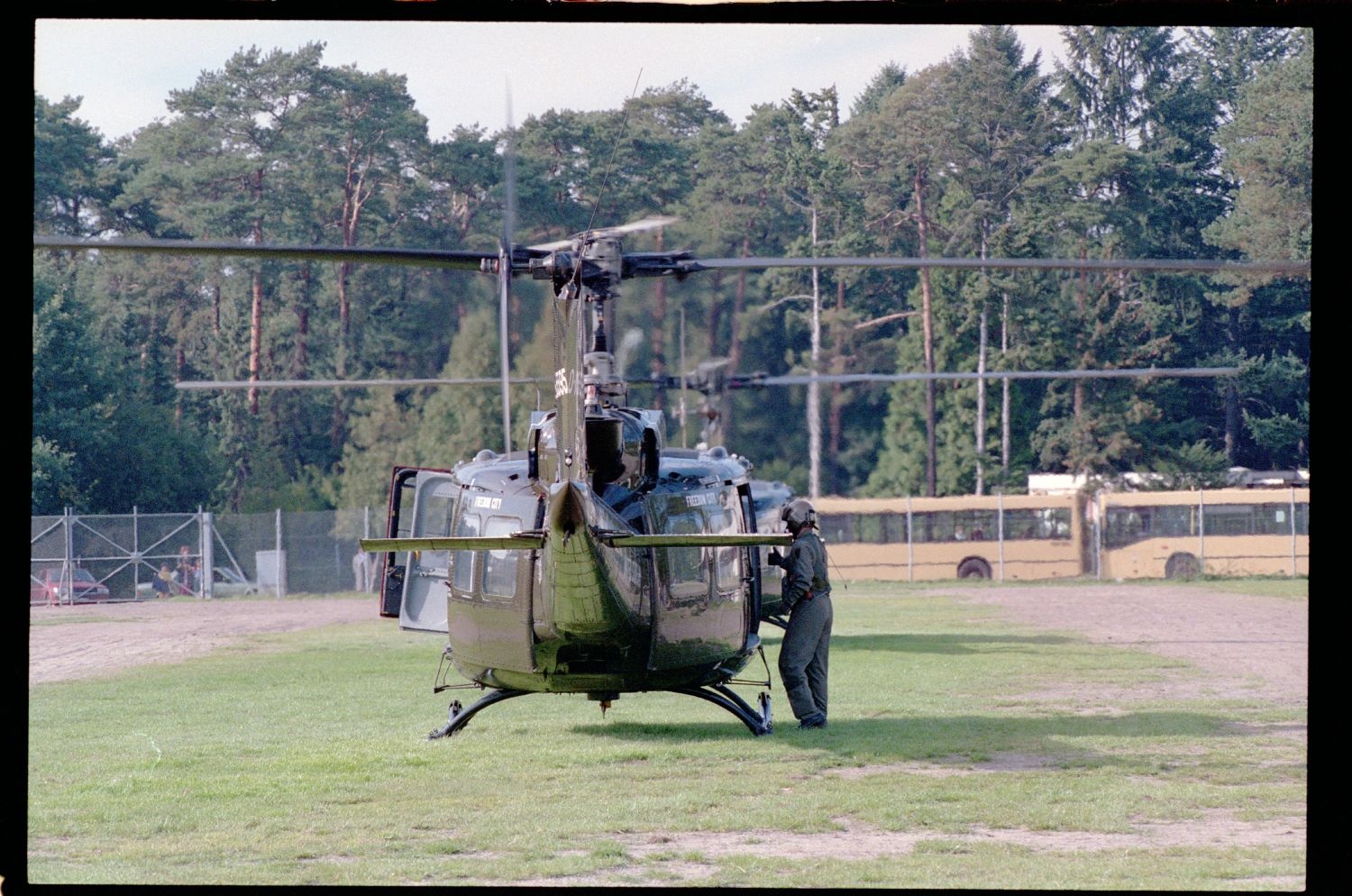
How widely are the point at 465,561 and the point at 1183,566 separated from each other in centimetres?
2322

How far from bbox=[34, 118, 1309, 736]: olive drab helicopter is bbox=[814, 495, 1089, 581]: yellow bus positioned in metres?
21.1

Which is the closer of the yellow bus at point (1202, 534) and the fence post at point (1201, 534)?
the yellow bus at point (1202, 534)

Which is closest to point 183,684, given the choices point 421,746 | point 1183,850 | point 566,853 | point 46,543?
point 421,746

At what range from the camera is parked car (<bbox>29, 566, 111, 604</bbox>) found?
90.5ft

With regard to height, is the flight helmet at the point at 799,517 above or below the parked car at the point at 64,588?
above

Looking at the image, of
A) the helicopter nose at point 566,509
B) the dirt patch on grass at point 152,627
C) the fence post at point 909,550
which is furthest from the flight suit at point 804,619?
the fence post at point 909,550

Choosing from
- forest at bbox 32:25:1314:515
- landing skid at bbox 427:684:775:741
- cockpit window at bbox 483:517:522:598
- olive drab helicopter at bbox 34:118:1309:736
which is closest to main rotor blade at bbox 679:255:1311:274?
olive drab helicopter at bbox 34:118:1309:736

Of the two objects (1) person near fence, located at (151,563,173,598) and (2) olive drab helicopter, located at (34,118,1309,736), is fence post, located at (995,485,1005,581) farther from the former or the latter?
(2) olive drab helicopter, located at (34,118,1309,736)

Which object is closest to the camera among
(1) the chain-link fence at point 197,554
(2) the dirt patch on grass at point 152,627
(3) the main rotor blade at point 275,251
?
(3) the main rotor blade at point 275,251

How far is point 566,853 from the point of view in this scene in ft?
24.0

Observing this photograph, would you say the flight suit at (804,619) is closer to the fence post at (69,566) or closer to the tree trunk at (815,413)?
the fence post at (69,566)

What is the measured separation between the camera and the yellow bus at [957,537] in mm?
31047

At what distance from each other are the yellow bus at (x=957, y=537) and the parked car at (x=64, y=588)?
47.6 ft

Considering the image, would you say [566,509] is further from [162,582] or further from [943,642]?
[162,582]
